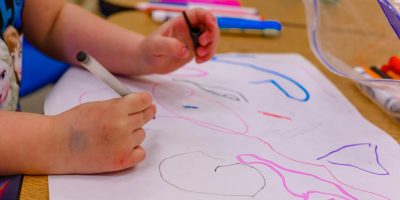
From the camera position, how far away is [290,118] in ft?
1.49

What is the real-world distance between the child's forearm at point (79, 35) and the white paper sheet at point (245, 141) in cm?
3

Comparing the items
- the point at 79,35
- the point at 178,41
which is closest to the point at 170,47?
the point at 178,41

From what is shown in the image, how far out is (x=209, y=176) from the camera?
0.34m

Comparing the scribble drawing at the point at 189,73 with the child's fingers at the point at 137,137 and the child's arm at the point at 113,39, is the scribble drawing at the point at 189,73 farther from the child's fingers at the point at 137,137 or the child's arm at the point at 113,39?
the child's fingers at the point at 137,137

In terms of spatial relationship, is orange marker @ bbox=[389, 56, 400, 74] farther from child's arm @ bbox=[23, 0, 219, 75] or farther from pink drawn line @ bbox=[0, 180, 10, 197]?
pink drawn line @ bbox=[0, 180, 10, 197]

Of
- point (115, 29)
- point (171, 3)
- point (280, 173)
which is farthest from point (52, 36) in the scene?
point (280, 173)

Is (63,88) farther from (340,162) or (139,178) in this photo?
(340,162)

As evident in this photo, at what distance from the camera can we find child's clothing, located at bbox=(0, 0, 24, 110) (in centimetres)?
45

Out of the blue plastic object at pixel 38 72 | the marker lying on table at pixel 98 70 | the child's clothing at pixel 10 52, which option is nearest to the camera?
the marker lying on table at pixel 98 70

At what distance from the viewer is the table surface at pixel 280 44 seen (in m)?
0.33

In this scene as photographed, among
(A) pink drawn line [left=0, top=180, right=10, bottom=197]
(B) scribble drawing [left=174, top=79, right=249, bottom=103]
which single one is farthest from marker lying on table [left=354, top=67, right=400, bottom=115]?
(A) pink drawn line [left=0, top=180, right=10, bottom=197]

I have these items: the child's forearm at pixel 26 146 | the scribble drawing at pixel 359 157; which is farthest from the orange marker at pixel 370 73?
the child's forearm at pixel 26 146

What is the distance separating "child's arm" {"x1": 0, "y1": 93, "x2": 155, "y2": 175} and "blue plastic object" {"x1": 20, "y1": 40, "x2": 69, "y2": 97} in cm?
31

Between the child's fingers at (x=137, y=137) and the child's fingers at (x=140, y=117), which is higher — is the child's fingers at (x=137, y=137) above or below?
below
